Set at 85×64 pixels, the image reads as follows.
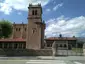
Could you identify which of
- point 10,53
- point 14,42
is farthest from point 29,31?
point 10,53

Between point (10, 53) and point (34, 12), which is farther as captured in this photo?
point (34, 12)

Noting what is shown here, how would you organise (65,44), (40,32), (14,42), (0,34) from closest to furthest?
(0,34) → (40,32) → (14,42) → (65,44)

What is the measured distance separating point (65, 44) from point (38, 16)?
39.2m

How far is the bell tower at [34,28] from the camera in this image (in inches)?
2437

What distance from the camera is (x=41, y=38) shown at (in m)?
64.5

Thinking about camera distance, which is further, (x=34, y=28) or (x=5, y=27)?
(x=34, y=28)

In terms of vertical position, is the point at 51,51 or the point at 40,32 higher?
the point at 40,32

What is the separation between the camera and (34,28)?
63406mm

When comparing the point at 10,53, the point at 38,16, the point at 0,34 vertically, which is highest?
the point at 38,16

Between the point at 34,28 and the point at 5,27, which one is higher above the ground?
the point at 34,28

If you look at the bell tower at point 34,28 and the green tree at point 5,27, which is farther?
the bell tower at point 34,28

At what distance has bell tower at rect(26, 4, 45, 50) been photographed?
61906 millimetres

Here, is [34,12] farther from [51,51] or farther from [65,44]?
[65,44]

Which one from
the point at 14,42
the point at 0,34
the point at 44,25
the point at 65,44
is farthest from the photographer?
the point at 65,44
